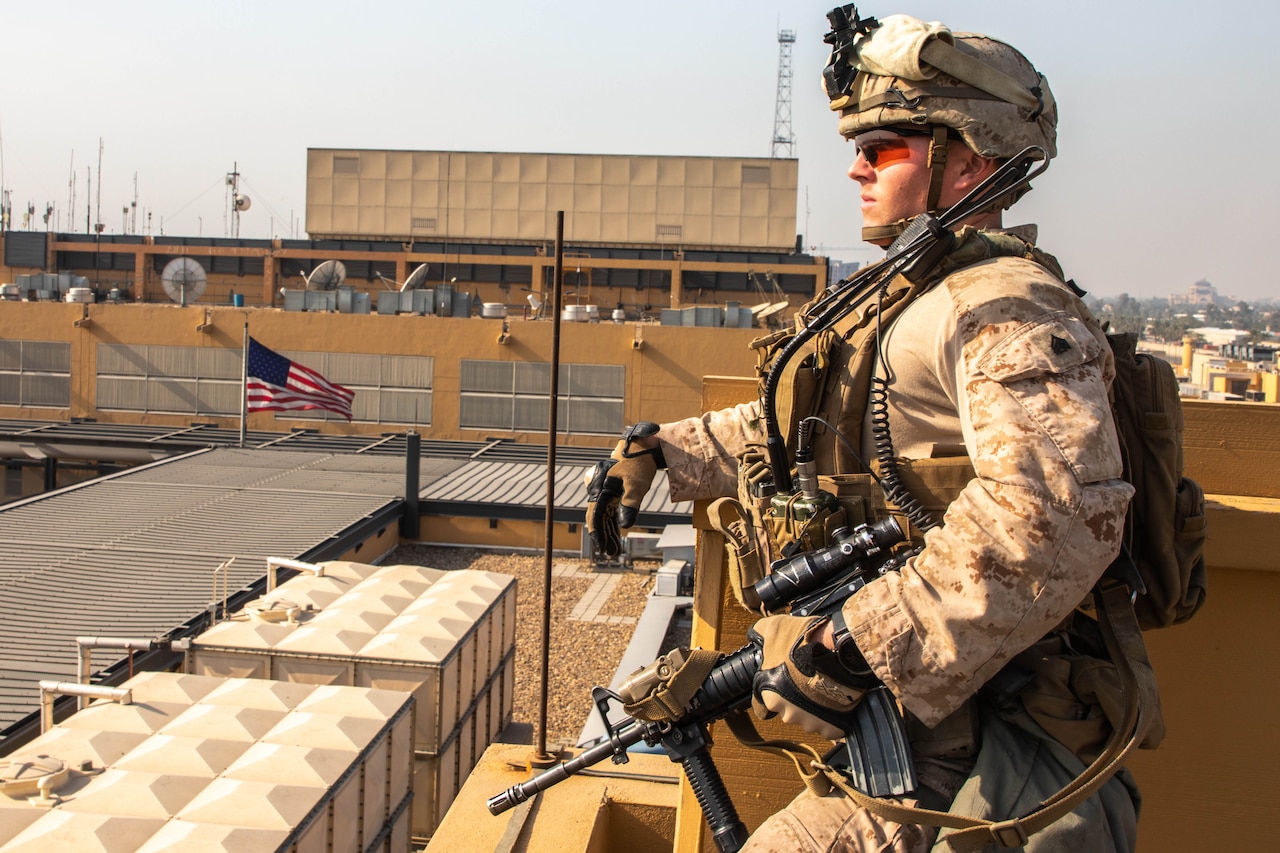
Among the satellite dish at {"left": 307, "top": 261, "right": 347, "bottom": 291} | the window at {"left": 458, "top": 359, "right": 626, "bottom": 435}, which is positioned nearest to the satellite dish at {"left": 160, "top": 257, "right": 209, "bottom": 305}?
the satellite dish at {"left": 307, "top": 261, "right": 347, "bottom": 291}

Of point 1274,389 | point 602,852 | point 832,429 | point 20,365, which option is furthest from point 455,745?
point 1274,389

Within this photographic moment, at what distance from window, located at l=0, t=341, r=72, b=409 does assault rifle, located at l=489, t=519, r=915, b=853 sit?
1204 inches

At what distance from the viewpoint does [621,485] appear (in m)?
3.33

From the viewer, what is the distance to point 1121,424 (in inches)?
100

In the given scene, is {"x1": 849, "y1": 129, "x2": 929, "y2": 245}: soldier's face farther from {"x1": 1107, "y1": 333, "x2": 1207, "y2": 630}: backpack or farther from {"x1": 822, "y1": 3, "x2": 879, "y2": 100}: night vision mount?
{"x1": 1107, "y1": 333, "x2": 1207, "y2": 630}: backpack

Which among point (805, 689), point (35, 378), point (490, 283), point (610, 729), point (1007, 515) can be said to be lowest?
point (35, 378)

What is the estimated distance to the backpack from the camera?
8.24 ft

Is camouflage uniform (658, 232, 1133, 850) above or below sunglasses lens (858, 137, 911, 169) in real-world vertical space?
below

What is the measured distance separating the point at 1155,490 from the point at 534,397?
26.5m

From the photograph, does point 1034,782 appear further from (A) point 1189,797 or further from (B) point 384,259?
(B) point 384,259

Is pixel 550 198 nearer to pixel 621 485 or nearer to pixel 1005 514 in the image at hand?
pixel 621 485

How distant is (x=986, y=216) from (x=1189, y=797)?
6.91ft

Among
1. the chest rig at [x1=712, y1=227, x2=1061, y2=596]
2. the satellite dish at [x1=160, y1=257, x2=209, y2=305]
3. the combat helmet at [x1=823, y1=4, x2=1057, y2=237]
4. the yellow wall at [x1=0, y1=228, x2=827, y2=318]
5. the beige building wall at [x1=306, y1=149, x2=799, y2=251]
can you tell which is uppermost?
the beige building wall at [x1=306, y1=149, x2=799, y2=251]

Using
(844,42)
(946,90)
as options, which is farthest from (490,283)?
(946,90)
